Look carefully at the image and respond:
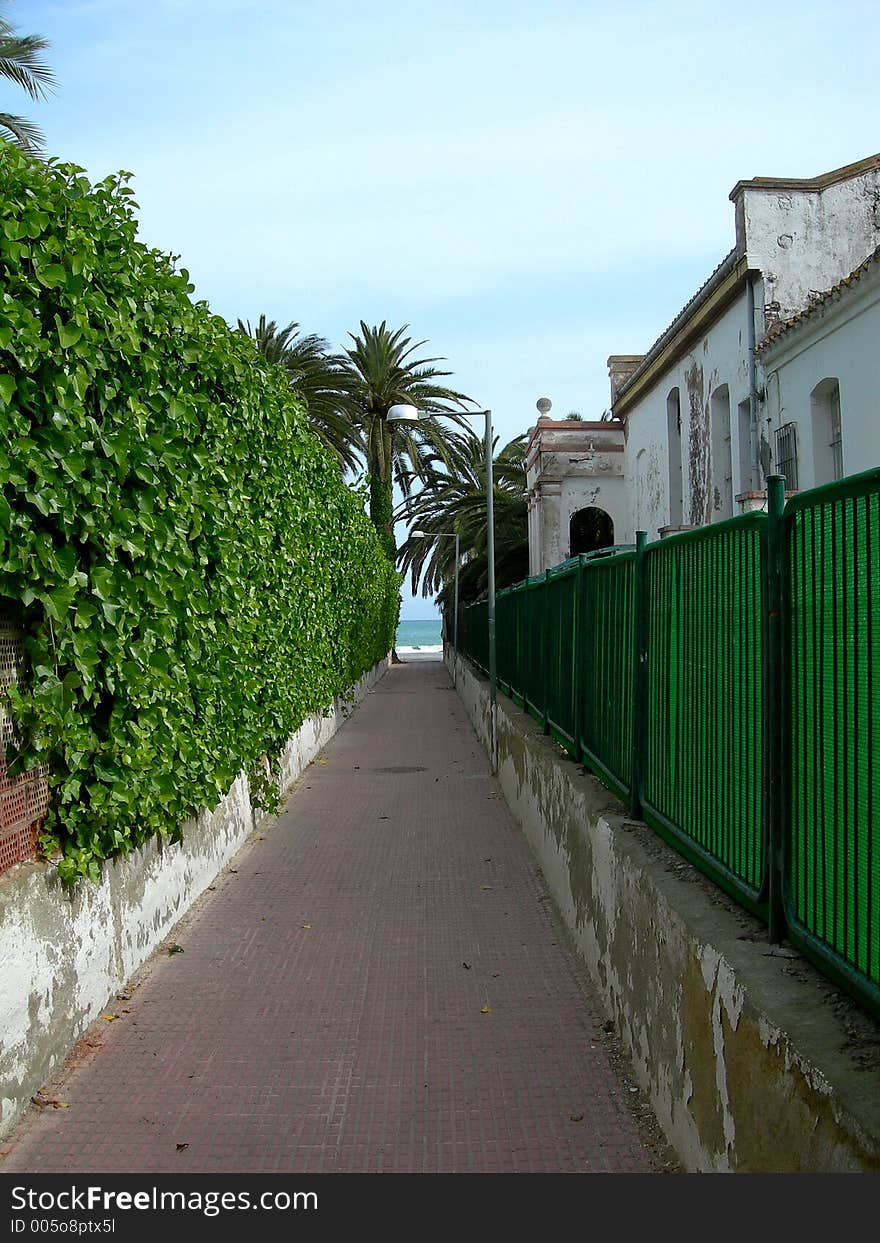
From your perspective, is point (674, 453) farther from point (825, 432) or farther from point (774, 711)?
point (774, 711)

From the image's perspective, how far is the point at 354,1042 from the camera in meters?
5.33

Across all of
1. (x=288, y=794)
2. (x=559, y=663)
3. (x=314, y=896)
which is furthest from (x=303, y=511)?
(x=314, y=896)

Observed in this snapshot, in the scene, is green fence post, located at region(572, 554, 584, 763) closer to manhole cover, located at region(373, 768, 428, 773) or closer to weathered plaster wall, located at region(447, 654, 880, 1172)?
weathered plaster wall, located at region(447, 654, 880, 1172)

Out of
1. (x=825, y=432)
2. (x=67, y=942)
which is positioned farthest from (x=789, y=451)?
(x=67, y=942)

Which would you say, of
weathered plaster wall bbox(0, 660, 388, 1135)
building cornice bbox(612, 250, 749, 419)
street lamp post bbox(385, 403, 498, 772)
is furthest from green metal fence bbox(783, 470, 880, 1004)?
building cornice bbox(612, 250, 749, 419)

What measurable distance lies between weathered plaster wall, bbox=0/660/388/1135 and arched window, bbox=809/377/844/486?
44.3 ft

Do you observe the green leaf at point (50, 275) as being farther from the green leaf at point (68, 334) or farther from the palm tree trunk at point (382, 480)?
the palm tree trunk at point (382, 480)

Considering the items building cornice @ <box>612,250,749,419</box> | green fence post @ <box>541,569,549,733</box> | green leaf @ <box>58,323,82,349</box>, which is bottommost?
green fence post @ <box>541,569,549,733</box>

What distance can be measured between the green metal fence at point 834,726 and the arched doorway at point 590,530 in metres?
37.7

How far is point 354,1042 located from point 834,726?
308 centimetres

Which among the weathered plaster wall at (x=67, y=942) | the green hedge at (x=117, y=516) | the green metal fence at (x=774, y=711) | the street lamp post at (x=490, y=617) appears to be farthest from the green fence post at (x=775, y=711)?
the street lamp post at (x=490, y=617)

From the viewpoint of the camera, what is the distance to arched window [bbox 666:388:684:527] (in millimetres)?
28062

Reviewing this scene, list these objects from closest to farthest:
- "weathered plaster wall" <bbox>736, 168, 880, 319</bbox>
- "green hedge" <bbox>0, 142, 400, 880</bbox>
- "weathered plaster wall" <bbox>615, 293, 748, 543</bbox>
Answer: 1. "green hedge" <bbox>0, 142, 400, 880</bbox>
2. "weathered plaster wall" <bbox>736, 168, 880, 319</bbox>
3. "weathered plaster wall" <bbox>615, 293, 748, 543</bbox>
